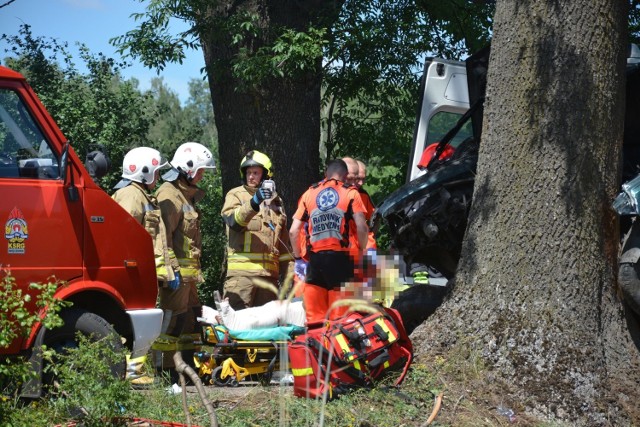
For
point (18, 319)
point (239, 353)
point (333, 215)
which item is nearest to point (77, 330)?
point (18, 319)

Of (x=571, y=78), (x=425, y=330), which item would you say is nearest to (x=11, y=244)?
(x=425, y=330)

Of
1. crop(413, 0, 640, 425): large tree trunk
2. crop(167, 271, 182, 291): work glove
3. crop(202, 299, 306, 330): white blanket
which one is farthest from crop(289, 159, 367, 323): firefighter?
crop(167, 271, 182, 291): work glove

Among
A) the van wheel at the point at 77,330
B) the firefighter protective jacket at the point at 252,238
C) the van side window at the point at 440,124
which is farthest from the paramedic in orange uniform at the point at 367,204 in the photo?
the van wheel at the point at 77,330

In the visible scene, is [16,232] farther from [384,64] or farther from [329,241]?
[384,64]

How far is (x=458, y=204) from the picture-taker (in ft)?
26.8

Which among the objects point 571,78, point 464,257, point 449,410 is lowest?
point 449,410

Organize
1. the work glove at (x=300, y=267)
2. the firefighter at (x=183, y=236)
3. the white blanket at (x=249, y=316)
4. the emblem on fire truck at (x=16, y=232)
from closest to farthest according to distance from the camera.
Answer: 1. the emblem on fire truck at (x=16, y=232)
2. the white blanket at (x=249, y=316)
3. the work glove at (x=300, y=267)
4. the firefighter at (x=183, y=236)

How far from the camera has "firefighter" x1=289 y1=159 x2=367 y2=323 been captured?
25.1ft

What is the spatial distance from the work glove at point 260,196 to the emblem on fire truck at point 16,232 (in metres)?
2.45

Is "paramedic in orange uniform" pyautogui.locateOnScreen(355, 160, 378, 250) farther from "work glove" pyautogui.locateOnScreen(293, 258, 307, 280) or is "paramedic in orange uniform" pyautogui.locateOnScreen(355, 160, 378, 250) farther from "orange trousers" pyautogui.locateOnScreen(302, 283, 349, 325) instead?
"work glove" pyautogui.locateOnScreen(293, 258, 307, 280)

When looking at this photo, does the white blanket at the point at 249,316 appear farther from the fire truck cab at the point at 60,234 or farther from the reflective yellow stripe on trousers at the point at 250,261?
the fire truck cab at the point at 60,234

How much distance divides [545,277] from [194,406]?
95.4 inches

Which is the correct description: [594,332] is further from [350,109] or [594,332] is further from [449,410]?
[350,109]

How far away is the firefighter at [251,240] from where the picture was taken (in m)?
8.78
